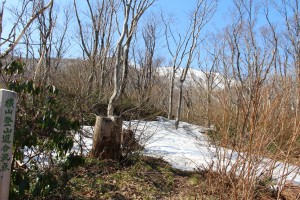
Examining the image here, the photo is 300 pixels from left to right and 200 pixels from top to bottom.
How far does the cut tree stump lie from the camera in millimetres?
5086

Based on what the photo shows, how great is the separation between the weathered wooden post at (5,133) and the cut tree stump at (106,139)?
254cm

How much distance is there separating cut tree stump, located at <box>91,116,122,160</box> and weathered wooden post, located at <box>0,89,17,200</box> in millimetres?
2543

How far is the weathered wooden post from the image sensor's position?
250cm

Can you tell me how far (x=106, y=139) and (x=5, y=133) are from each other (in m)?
2.64

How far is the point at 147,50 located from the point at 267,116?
21610 mm

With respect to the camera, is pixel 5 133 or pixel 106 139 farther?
pixel 106 139

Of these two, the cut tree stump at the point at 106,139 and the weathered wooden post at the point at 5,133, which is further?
the cut tree stump at the point at 106,139

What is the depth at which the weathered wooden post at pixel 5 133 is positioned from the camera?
2.50 m

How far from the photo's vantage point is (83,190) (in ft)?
12.9

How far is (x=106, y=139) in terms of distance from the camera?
5.09m

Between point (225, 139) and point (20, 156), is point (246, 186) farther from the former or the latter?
point (20, 156)

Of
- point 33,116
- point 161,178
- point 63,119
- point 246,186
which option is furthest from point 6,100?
point 161,178

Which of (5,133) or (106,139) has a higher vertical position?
(5,133)

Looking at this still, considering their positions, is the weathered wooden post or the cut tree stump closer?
the weathered wooden post
